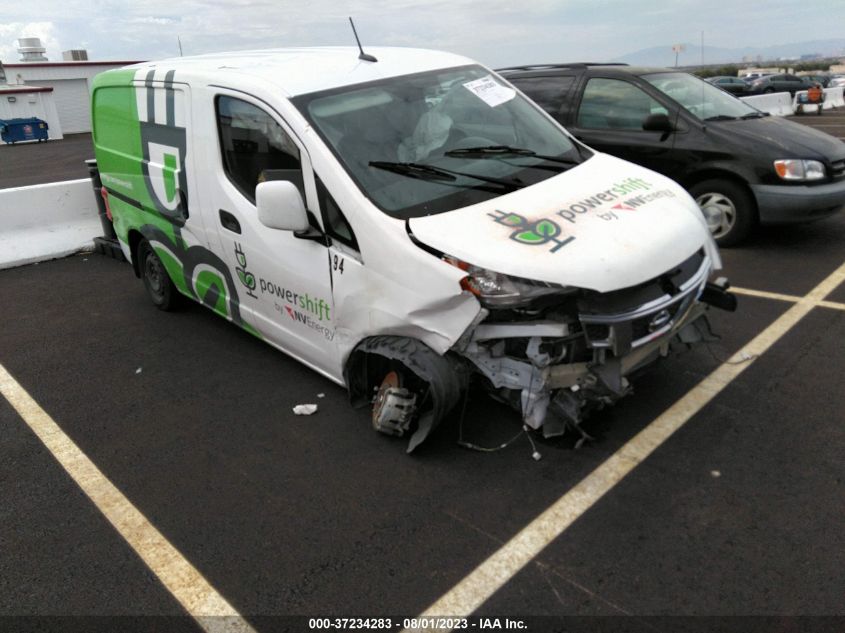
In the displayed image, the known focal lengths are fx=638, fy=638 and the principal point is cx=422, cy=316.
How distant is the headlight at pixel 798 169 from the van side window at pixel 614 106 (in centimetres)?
126

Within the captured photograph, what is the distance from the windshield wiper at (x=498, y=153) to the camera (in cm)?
365

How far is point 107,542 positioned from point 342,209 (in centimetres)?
195

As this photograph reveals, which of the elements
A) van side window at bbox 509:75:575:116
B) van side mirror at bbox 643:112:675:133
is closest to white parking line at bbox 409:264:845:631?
van side mirror at bbox 643:112:675:133

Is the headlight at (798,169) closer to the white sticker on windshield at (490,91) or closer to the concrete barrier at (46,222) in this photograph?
the white sticker on windshield at (490,91)

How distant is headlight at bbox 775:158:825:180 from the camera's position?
6.00 metres

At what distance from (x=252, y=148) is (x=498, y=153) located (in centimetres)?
149

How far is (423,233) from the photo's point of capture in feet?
10.1

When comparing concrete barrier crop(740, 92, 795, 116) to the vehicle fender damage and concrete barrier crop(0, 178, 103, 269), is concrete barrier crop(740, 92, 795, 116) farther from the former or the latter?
the vehicle fender damage

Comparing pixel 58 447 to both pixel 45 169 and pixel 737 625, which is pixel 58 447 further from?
pixel 45 169

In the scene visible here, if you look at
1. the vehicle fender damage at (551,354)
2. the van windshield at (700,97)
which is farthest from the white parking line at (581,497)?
the van windshield at (700,97)

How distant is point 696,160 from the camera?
6.39m

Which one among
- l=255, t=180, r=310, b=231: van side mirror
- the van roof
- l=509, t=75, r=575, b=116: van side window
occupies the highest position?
the van roof

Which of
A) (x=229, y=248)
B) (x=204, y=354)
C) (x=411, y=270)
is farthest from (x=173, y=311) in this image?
(x=411, y=270)

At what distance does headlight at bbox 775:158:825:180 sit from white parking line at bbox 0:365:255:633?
5.98 meters
